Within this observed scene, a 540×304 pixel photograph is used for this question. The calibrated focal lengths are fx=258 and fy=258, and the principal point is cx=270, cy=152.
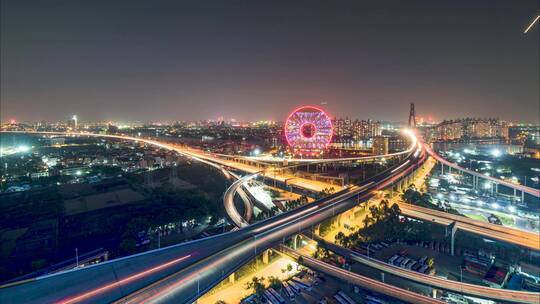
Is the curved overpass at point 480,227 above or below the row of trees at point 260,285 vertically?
above

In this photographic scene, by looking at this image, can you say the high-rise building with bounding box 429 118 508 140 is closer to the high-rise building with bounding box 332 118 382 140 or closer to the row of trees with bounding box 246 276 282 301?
the high-rise building with bounding box 332 118 382 140

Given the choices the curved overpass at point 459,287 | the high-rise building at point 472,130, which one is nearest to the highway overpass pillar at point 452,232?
the curved overpass at point 459,287

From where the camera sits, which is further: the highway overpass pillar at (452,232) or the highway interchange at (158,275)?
the highway overpass pillar at (452,232)

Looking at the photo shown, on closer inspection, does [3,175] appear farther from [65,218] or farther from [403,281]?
[403,281]

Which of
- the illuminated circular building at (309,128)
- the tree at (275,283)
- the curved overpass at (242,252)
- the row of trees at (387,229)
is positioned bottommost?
the tree at (275,283)

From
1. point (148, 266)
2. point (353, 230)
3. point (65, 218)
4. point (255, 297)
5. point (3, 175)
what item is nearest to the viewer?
point (148, 266)

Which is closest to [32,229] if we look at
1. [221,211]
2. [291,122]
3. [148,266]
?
[221,211]

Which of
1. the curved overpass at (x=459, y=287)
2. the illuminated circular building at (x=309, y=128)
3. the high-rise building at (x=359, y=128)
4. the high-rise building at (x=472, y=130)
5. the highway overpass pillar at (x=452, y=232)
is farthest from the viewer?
the high-rise building at (x=359, y=128)

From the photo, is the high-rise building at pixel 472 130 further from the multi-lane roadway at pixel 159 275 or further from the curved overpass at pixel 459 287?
the multi-lane roadway at pixel 159 275
